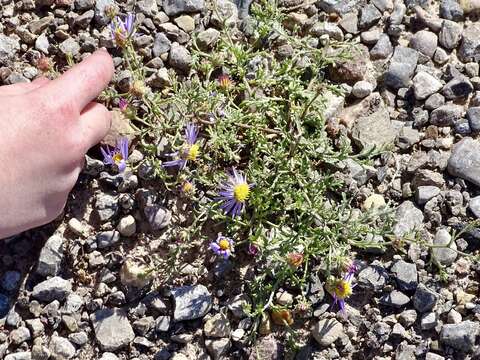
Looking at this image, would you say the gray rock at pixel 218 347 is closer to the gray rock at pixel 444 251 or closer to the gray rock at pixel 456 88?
the gray rock at pixel 444 251

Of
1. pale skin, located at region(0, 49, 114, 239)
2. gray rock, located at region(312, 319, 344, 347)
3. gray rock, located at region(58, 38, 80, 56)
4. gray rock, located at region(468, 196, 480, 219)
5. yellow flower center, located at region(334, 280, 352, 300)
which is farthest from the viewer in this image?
gray rock, located at region(58, 38, 80, 56)

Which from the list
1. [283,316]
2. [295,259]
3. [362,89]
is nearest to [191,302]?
[283,316]

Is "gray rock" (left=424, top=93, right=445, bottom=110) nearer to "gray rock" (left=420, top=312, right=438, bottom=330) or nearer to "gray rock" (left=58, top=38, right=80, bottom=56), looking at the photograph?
"gray rock" (left=420, top=312, right=438, bottom=330)

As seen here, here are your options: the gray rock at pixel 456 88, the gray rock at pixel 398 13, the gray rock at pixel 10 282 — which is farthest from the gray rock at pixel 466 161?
the gray rock at pixel 10 282

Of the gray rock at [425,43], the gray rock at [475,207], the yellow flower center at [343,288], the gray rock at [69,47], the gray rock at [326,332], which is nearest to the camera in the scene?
the yellow flower center at [343,288]

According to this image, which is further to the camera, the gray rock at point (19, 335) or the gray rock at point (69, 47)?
the gray rock at point (69, 47)

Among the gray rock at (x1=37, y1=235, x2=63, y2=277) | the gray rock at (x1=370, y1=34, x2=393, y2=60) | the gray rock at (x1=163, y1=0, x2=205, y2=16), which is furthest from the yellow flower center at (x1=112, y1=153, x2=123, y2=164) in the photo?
the gray rock at (x1=370, y1=34, x2=393, y2=60)
